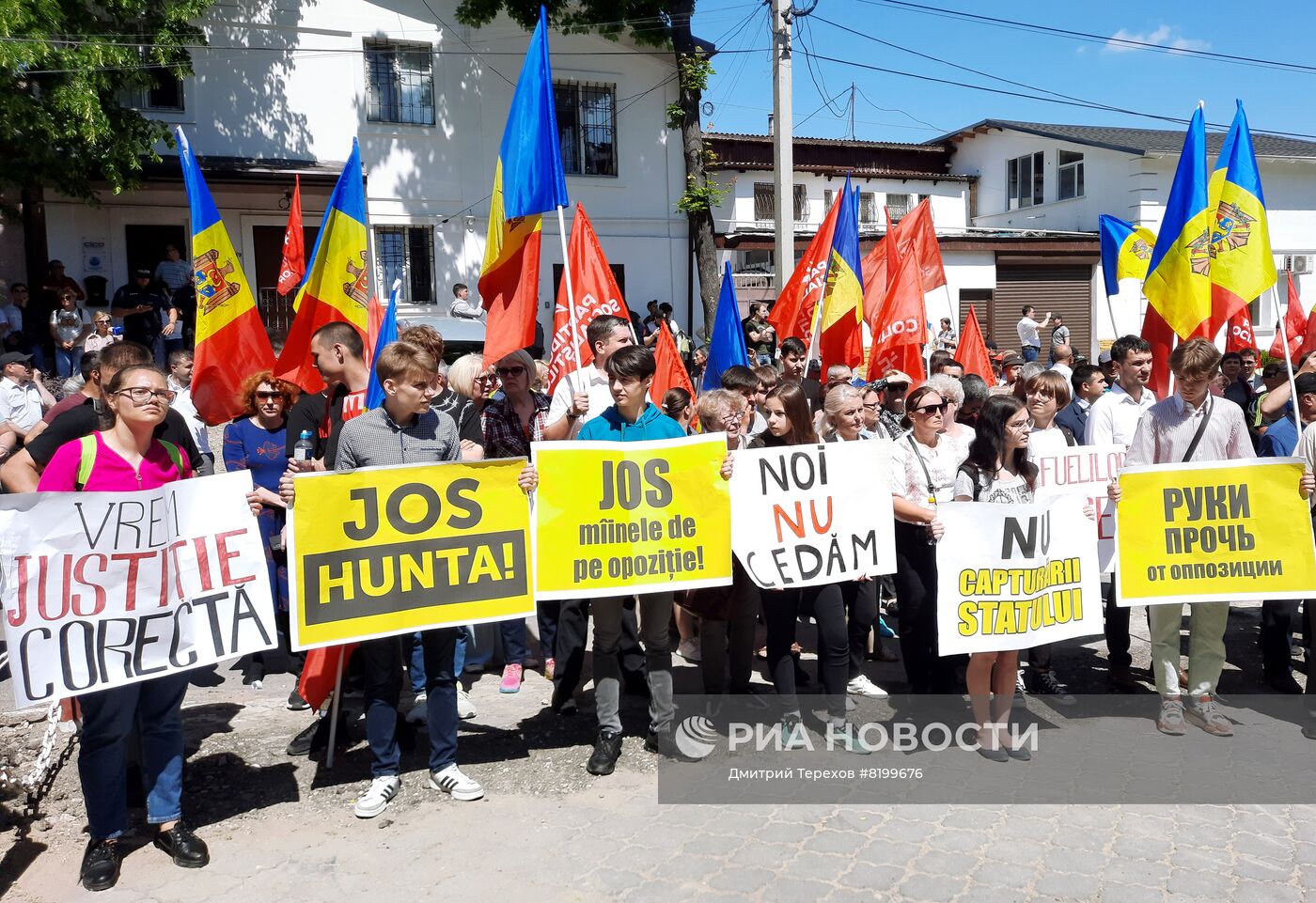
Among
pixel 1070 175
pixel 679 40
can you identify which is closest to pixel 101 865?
pixel 679 40

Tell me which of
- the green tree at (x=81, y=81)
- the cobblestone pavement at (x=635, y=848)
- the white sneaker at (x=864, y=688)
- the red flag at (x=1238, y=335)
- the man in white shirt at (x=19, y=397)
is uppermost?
the green tree at (x=81, y=81)

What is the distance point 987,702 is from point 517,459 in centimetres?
273

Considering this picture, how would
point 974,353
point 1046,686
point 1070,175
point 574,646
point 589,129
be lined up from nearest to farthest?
1. point 574,646
2. point 1046,686
3. point 974,353
4. point 589,129
5. point 1070,175

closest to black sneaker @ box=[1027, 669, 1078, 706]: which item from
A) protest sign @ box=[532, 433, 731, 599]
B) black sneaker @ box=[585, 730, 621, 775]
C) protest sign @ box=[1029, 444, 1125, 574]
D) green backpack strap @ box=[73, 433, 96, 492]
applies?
protest sign @ box=[1029, 444, 1125, 574]

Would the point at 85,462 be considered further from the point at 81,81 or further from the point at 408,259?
the point at 408,259

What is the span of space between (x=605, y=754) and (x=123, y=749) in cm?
212

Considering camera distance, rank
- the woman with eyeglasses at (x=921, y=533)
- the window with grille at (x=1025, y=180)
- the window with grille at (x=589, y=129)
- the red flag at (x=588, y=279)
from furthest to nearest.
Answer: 1. the window with grille at (x=1025, y=180)
2. the window with grille at (x=589, y=129)
3. the red flag at (x=588, y=279)
4. the woman with eyeglasses at (x=921, y=533)

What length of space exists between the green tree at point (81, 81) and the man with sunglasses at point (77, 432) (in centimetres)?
1023

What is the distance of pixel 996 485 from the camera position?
5.13 m

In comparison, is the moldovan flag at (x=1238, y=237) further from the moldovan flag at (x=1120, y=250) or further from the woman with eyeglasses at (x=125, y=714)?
the woman with eyeglasses at (x=125, y=714)

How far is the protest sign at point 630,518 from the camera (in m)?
4.83

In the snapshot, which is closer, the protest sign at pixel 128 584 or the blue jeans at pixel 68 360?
the protest sign at pixel 128 584

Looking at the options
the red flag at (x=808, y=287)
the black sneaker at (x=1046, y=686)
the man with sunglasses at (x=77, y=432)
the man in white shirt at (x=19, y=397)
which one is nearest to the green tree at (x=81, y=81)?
the man in white shirt at (x=19, y=397)

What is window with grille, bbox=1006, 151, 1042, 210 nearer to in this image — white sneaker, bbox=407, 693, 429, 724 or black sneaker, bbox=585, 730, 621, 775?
white sneaker, bbox=407, 693, 429, 724
